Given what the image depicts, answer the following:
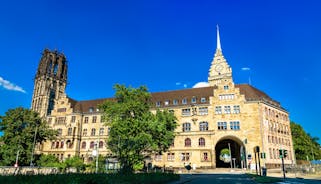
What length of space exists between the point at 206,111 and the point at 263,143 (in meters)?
13.8

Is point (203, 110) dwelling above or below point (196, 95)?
below

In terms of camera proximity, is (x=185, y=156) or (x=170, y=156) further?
(x=170, y=156)

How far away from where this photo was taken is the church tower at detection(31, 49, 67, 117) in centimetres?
7781

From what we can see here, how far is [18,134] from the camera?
50.5m

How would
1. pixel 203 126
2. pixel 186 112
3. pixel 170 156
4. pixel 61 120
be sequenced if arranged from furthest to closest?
pixel 61 120 → pixel 186 112 → pixel 170 156 → pixel 203 126

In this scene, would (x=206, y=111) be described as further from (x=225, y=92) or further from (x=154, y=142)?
(x=154, y=142)

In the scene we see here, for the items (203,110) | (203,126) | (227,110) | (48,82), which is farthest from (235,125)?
(48,82)

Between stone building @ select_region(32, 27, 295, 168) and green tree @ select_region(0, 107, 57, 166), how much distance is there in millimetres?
14062

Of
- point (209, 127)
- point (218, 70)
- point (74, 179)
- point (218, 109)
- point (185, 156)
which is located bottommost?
point (185, 156)

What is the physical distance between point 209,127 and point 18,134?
41129 millimetres

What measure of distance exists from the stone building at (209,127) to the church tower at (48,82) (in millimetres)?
6692

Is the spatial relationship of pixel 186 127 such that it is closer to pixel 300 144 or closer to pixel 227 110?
pixel 227 110

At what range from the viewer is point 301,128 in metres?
78.0

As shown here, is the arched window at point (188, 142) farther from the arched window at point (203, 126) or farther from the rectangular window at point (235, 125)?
the rectangular window at point (235, 125)
